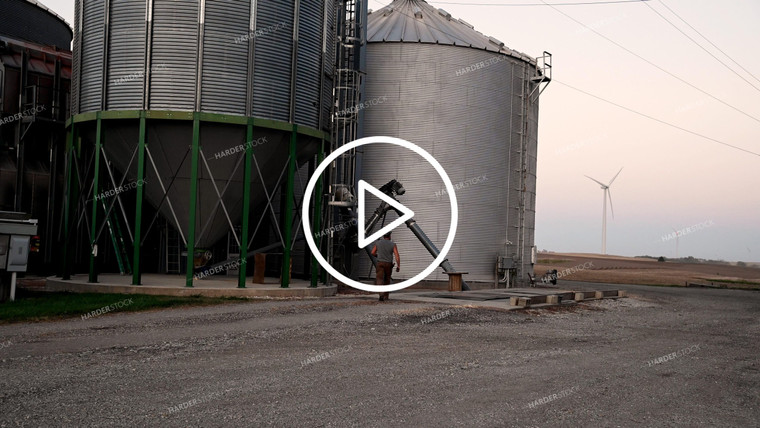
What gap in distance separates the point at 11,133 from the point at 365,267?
1464 cm

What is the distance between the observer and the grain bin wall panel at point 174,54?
2116 cm

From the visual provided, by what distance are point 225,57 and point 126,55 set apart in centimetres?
291

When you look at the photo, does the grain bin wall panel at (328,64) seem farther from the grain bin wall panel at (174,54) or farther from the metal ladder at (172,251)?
the metal ladder at (172,251)

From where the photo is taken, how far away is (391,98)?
1222 inches

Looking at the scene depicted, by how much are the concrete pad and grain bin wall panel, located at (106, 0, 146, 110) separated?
5215 millimetres

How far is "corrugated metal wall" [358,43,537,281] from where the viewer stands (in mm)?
30891

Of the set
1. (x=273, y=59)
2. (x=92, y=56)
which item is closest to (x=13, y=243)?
(x=92, y=56)

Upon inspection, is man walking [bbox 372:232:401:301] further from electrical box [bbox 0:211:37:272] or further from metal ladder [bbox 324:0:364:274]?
electrical box [bbox 0:211:37:272]

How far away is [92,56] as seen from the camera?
73.3 feet

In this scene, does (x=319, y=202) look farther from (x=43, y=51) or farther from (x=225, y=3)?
(x=43, y=51)

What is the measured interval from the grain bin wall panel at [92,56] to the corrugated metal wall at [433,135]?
11.8m

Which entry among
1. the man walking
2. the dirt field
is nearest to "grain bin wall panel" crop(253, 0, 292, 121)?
the man walking

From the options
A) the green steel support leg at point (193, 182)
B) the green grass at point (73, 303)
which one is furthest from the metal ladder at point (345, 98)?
the green grass at point (73, 303)

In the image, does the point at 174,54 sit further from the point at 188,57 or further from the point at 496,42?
the point at 496,42
